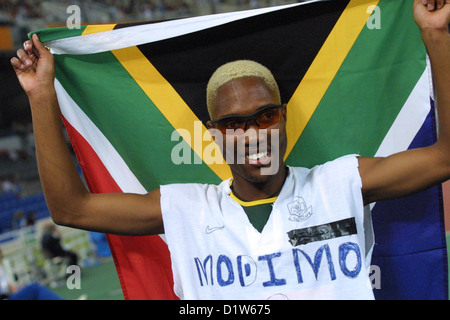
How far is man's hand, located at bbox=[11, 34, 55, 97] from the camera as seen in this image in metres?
2.48

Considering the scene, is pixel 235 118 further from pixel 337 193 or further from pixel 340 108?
pixel 340 108

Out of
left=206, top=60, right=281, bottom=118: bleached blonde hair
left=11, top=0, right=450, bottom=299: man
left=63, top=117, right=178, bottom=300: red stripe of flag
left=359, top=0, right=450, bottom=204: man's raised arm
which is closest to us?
left=359, top=0, right=450, bottom=204: man's raised arm

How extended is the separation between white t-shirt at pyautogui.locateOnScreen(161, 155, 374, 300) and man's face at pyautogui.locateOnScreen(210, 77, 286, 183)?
0.19 metres

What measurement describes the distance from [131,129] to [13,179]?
1537 cm

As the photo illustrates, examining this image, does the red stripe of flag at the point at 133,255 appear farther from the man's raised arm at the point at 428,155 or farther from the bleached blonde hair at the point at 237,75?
the man's raised arm at the point at 428,155

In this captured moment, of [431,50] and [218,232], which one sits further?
[218,232]

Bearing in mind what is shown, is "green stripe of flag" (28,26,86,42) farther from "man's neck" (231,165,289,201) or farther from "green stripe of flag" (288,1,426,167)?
"green stripe of flag" (288,1,426,167)

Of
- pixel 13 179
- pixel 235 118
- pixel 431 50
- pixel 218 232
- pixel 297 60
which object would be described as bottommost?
pixel 218 232

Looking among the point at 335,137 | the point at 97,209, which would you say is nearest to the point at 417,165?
the point at 335,137

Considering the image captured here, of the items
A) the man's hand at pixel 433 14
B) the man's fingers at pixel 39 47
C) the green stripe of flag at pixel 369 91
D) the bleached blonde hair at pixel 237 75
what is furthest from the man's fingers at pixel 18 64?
the man's hand at pixel 433 14

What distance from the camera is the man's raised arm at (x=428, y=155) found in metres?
2.18

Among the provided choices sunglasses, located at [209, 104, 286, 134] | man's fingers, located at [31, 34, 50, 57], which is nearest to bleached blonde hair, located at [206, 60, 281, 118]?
sunglasses, located at [209, 104, 286, 134]

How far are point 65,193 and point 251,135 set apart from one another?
0.95 meters

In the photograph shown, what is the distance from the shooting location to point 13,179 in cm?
1694
